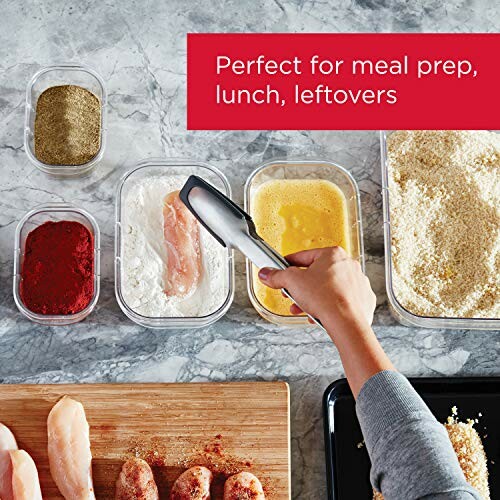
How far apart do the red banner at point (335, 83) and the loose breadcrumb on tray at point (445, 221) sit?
0.11 metres

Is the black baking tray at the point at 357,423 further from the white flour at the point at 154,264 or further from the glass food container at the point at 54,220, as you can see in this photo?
the glass food container at the point at 54,220

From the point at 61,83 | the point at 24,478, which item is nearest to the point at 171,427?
the point at 24,478

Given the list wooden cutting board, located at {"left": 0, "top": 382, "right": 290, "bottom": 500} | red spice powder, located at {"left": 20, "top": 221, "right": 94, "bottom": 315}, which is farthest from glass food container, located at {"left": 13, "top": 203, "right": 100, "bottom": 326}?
wooden cutting board, located at {"left": 0, "top": 382, "right": 290, "bottom": 500}

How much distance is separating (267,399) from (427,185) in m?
0.54

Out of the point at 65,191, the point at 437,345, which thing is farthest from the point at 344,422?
the point at 65,191

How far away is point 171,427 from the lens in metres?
1.24

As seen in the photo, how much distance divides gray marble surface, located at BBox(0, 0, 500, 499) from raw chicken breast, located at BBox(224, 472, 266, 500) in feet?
0.36

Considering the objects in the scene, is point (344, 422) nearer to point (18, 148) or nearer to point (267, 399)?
point (267, 399)

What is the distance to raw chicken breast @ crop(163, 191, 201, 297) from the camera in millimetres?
1317

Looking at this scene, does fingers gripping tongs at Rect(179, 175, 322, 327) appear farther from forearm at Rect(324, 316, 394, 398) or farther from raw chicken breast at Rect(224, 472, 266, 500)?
raw chicken breast at Rect(224, 472, 266, 500)

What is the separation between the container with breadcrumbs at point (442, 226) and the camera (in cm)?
133

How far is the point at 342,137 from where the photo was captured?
1516 mm

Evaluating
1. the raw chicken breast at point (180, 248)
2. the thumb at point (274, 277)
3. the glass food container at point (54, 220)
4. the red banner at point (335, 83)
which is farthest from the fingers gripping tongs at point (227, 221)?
the red banner at point (335, 83)

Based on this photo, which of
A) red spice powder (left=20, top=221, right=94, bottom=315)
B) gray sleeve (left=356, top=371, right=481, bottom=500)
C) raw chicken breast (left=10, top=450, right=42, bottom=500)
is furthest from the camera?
red spice powder (left=20, top=221, right=94, bottom=315)
